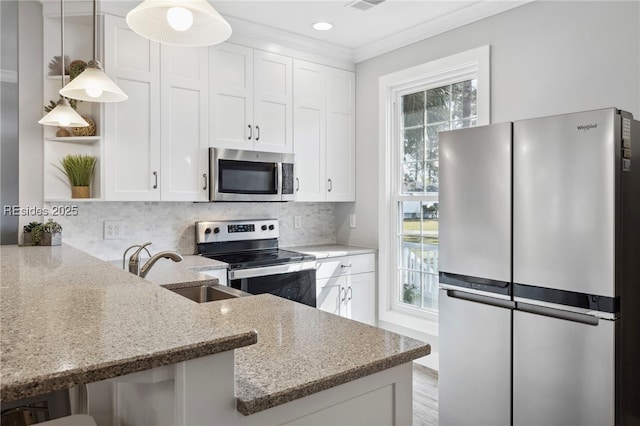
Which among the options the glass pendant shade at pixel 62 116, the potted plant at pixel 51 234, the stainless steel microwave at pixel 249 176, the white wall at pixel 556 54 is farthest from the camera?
the stainless steel microwave at pixel 249 176

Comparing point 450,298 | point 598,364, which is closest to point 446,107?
point 450,298

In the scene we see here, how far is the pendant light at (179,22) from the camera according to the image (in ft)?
4.48

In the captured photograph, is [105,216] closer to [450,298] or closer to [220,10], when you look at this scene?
[220,10]

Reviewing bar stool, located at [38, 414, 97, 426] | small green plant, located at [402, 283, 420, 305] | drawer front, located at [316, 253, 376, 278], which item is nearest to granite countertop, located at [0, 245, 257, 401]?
bar stool, located at [38, 414, 97, 426]

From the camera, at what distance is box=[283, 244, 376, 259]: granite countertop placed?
3.56m

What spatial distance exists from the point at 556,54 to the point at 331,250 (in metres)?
2.11

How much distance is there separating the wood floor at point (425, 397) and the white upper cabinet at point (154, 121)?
6.52ft

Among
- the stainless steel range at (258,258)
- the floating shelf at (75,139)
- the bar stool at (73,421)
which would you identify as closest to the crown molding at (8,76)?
the floating shelf at (75,139)

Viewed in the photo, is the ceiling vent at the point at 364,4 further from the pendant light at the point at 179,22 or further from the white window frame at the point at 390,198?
the pendant light at the point at 179,22

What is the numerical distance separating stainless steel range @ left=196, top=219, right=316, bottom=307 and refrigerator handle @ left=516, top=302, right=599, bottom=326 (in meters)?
1.60

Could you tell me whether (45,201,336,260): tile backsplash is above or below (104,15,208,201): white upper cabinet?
below

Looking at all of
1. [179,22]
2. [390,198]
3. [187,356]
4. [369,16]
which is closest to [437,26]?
[369,16]

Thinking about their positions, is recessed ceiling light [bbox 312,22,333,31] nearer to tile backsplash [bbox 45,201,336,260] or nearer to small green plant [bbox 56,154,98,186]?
tile backsplash [bbox 45,201,336,260]

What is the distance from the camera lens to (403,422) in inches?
47.4
